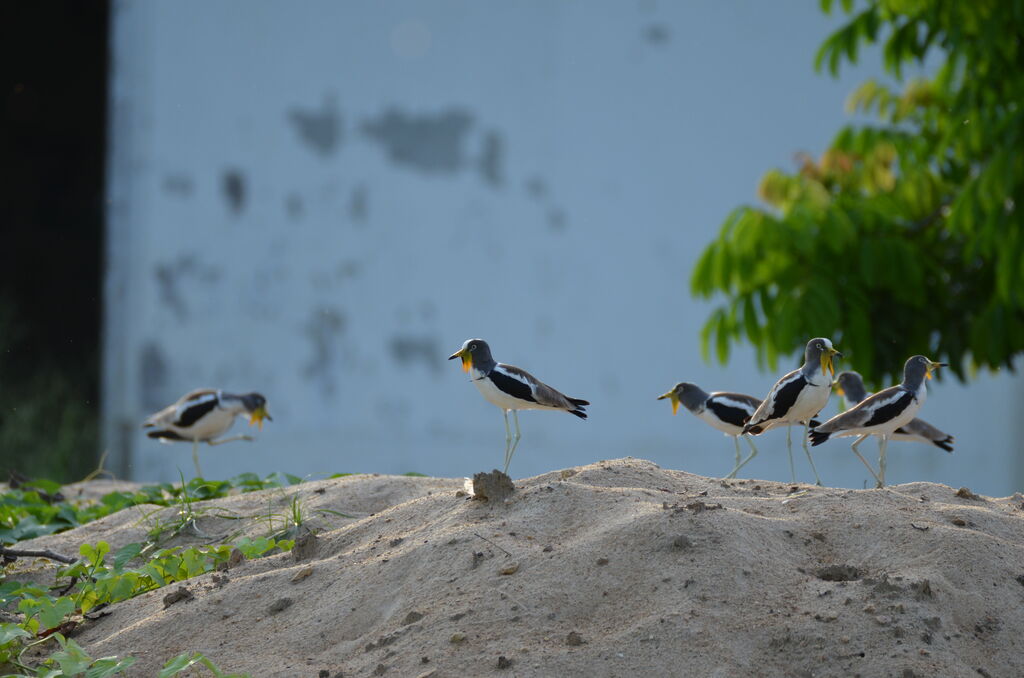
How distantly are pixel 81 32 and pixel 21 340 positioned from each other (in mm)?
2677

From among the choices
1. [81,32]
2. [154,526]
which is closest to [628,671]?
[154,526]

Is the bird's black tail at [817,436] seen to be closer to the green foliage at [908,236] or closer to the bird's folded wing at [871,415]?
the bird's folded wing at [871,415]

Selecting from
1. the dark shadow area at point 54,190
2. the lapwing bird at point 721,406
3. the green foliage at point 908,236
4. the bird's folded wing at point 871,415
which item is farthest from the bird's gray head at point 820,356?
the dark shadow area at point 54,190

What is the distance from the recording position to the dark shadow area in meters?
9.23

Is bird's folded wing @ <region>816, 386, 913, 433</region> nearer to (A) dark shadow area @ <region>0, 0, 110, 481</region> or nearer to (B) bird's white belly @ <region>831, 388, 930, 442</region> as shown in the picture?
(B) bird's white belly @ <region>831, 388, 930, 442</region>

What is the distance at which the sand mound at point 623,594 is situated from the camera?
2.65 m

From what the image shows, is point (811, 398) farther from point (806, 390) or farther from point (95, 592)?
point (95, 592)

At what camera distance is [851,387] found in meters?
4.45

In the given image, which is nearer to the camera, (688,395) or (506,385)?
(506,385)

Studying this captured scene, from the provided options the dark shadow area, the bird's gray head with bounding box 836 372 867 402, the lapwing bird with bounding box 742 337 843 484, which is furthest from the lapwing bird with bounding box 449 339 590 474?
the dark shadow area

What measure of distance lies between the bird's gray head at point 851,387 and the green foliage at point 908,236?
6.70ft

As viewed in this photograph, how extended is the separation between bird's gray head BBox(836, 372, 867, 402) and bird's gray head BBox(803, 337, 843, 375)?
2.54 feet

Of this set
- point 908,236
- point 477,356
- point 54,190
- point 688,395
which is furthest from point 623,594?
point 54,190

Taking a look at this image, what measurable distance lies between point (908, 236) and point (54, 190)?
22.7 feet
